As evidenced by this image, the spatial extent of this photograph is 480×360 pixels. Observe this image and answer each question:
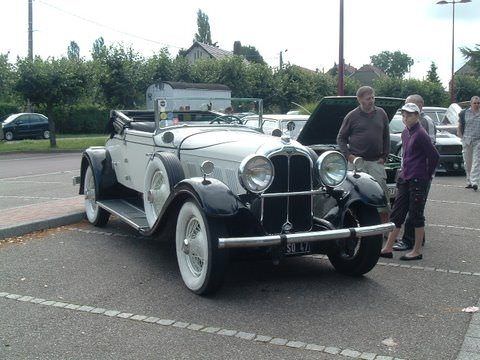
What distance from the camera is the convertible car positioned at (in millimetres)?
5008

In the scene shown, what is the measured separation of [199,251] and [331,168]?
1442mm

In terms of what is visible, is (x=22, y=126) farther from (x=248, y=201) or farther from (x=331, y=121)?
(x=248, y=201)

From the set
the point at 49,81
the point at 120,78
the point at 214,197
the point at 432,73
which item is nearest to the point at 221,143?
the point at 214,197

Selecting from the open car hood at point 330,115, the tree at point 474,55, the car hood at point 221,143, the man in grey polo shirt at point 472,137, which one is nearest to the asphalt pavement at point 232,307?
the car hood at point 221,143

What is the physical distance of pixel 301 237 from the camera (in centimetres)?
491

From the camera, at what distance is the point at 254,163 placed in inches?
203

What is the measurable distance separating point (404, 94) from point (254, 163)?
133ft

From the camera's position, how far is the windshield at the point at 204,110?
22.7 ft

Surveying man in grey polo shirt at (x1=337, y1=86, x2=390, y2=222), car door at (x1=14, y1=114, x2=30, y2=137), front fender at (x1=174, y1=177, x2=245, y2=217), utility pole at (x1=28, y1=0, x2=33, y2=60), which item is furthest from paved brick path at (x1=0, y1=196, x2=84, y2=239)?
car door at (x1=14, y1=114, x2=30, y2=137)

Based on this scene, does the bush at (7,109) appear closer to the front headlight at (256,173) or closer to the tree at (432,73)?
the front headlight at (256,173)

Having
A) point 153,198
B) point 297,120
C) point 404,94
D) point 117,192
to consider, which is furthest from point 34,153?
point 404,94

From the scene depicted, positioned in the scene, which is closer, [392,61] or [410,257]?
[410,257]

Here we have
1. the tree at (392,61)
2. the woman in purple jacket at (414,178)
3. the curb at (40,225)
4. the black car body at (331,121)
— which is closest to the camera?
the woman in purple jacket at (414,178)

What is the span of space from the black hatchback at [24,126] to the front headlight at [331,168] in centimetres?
2768
